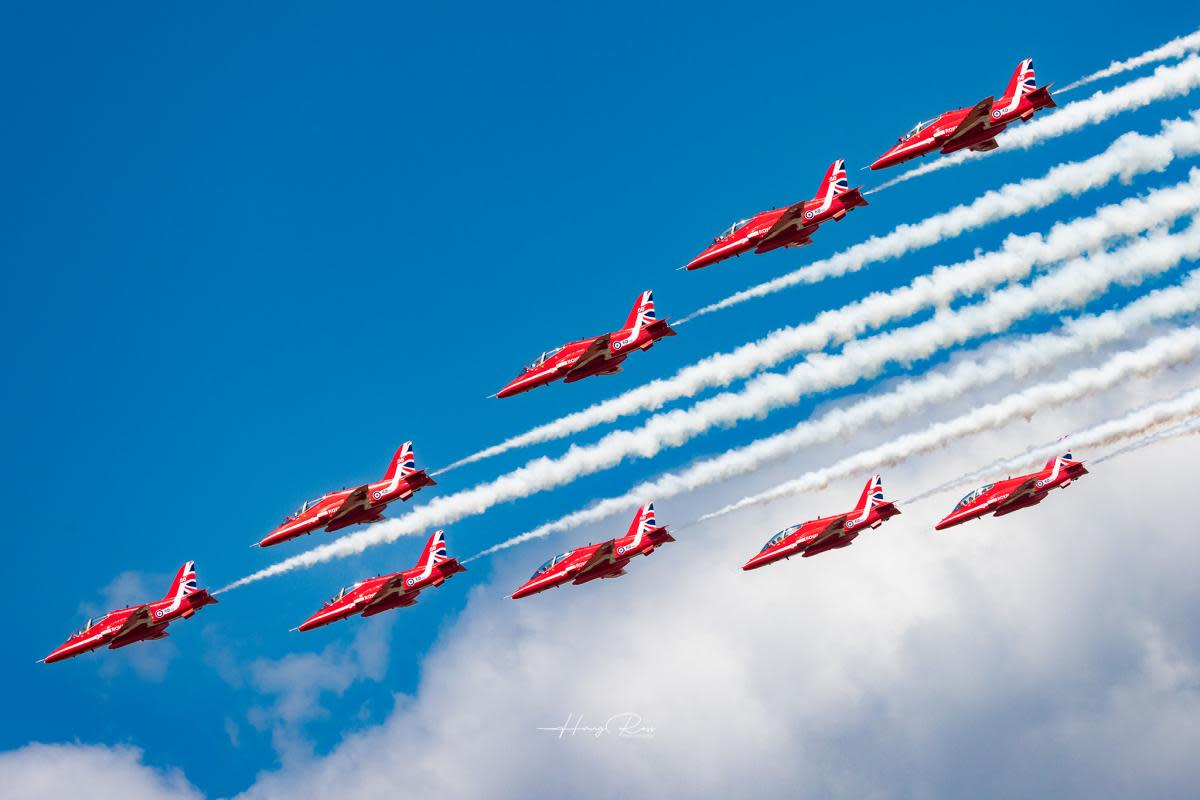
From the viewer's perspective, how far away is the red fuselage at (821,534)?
Result: 300 ft

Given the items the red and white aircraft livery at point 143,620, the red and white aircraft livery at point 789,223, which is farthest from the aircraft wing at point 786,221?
the red and white aircraft livery at point 143,620

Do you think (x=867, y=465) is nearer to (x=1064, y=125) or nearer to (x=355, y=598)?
(x=1064, y=125)

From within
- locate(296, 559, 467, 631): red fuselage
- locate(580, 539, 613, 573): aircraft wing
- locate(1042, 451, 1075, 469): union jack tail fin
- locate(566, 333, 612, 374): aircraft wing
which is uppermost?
locate(566, 333, 612, 374): aircraft wing

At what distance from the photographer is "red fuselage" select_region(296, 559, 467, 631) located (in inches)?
3875

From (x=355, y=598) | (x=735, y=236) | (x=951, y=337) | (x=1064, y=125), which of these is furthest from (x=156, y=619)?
(x=1064, y=125)

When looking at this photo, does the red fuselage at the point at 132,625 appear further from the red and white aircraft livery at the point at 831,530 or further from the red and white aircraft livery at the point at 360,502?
the red and white aircraft livery at the point at 831,530

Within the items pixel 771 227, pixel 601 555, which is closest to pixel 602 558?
pixel 601 555

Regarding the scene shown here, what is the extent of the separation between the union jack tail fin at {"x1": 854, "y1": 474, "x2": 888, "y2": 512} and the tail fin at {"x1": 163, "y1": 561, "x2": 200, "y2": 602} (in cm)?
3906

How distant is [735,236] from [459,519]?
1005 inches

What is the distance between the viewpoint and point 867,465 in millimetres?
87938

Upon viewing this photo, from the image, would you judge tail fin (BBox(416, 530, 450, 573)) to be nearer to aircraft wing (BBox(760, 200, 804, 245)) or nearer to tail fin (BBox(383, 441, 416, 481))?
tail fin (BBox(383, 441, 416, 481))

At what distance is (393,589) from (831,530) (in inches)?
994

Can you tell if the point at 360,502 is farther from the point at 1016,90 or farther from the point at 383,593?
the point at 1016,90

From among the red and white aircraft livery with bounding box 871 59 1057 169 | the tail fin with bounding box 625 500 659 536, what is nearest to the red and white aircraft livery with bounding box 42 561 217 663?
the tail fin with bounding box 625 500 659 536
